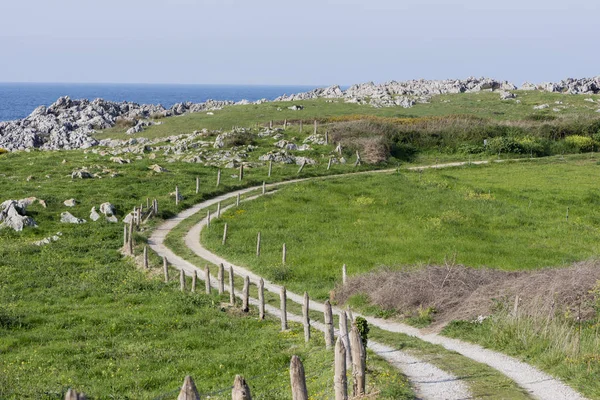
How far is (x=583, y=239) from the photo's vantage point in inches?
1844

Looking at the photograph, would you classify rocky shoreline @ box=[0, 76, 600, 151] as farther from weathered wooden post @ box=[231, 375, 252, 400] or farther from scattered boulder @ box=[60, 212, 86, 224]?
weathered wooden post @ box=[231, 375, 252, 400]

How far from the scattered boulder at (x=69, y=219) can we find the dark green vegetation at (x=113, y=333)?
575 mm

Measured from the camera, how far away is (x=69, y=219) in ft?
165

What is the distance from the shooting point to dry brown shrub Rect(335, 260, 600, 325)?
24.2 m

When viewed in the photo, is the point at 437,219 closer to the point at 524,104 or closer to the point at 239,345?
the point at 239,345

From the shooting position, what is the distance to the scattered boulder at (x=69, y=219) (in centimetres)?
4994

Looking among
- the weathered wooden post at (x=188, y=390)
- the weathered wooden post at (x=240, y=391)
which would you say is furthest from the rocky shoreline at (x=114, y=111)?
the weathered wooden post at (x=188, y=390)

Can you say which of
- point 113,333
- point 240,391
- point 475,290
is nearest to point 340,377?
point 240,391

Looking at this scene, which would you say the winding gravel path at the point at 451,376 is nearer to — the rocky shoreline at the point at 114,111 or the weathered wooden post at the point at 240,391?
the weathered wooden post at the point at 240,391

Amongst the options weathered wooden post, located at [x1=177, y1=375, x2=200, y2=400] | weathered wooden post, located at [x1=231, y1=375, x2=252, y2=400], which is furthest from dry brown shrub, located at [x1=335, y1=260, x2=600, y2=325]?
weathered wooden post, located at [x1=177, y1=375, x2=200, y2=400]

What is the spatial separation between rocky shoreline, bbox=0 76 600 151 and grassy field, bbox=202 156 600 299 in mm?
58382

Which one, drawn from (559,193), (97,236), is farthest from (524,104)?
(97,236)

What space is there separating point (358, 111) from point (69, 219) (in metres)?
75.9

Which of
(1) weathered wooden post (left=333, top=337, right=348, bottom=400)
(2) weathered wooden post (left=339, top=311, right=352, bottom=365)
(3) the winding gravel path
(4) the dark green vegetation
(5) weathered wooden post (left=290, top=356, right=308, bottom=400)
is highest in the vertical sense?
(5) weathered wooden post (left=290, top=356, right=308, bottom=400)
